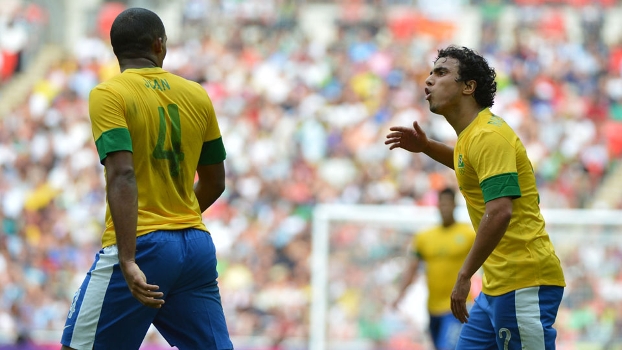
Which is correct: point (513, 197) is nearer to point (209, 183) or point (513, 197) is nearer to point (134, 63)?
point (209, 183)

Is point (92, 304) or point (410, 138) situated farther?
point (410, 138)

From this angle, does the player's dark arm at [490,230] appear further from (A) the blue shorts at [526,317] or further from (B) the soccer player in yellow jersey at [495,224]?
(A) the blue shorts at [526,317]

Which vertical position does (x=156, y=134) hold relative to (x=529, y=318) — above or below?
above

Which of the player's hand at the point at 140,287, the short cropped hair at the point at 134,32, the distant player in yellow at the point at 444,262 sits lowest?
the distant player in yellow at the point at 444,262

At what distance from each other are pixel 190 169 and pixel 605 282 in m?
8.69

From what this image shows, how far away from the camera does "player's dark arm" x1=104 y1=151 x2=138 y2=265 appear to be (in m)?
4.36

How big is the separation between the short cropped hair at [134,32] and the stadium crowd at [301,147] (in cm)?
821

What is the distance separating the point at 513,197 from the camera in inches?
191

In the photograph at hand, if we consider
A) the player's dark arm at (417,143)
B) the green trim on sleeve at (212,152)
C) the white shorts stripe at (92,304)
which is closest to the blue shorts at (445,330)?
the player's dark arm at (417,143)

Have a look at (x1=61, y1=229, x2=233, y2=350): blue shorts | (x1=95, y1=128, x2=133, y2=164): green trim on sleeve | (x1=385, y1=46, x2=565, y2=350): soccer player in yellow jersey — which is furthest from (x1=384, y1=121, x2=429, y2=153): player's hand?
(x1=95, y1=128, x2=133, y2=164): green trim on sleeve

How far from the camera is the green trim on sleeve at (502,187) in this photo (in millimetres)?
4824

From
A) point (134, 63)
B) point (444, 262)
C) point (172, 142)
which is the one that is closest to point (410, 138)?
point (172, 142)

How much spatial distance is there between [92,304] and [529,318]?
2.24 metres

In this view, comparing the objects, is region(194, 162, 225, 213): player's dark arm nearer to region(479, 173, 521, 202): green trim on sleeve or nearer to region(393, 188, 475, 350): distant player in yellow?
region(479, 173, 521, 202): green trim on sleeve
